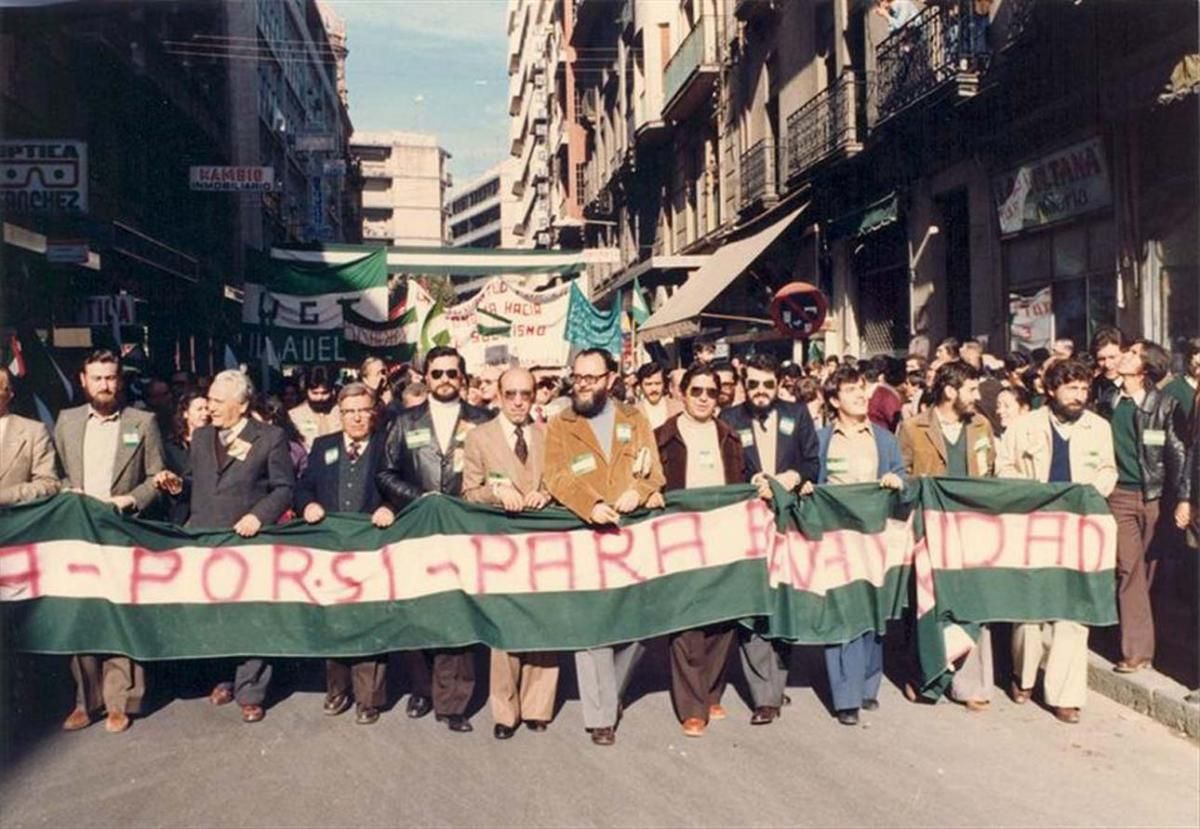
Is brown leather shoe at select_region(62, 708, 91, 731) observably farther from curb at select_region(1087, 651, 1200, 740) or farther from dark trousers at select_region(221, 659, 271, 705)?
curb at select_region(1087, 651, 1200, 740)

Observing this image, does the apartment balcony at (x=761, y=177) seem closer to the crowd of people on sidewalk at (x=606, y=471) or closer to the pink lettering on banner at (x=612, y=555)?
the crowd of people on sidewalk at (x=606, y=471)

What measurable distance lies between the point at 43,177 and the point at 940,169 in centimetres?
1140

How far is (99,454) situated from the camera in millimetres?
6891

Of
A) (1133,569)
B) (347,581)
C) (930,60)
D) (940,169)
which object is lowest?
(1133,569)

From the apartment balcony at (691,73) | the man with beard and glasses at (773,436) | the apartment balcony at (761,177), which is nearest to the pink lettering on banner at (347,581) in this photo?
the man with beard and glasses at (773,436)

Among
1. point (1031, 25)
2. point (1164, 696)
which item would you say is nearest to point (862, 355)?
point (1031, 25)

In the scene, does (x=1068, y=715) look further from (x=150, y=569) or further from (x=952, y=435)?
(x=150, y=569)

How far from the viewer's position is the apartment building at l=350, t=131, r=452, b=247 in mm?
128625

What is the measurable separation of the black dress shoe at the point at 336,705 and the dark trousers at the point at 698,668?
6.15ft

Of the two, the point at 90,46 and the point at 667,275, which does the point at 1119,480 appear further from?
the point at 667,275

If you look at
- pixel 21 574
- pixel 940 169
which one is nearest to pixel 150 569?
pixel 21 574

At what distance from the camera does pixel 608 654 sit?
6477 millimetres

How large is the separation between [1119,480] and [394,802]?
467 centimetres

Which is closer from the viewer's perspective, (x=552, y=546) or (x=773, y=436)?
(x=552, y=546)
